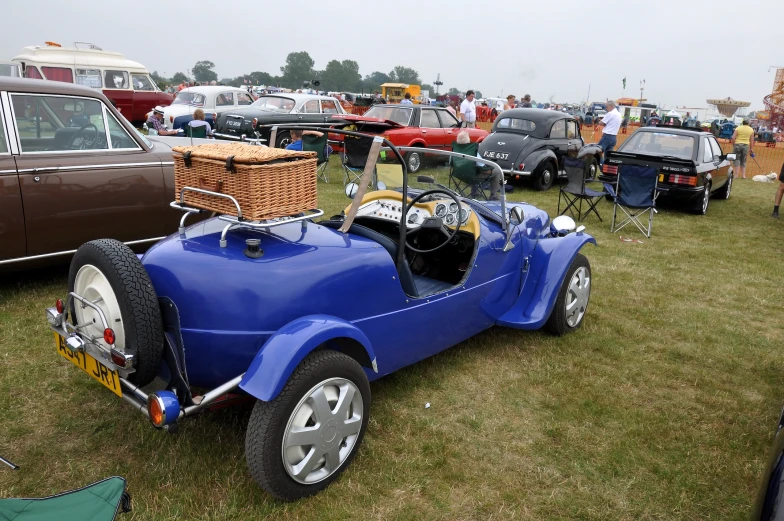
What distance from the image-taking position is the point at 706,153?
10492 millimetres

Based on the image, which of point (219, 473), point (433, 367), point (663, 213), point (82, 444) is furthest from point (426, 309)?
point (663, 213)

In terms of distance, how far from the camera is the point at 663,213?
1048 cm

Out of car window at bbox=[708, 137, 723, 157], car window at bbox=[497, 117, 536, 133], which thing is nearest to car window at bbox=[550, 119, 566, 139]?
car window at bbox=[497, 117, 536, 133]

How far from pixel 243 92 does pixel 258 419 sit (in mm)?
17744

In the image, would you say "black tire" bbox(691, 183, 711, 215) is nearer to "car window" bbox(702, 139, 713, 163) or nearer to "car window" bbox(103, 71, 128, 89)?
"car window" bbox(702, 139, 713, 163)

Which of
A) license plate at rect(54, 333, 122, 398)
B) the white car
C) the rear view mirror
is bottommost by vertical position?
license plate at rect(54, 333, 122, 398)

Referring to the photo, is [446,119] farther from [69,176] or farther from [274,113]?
[69,176]

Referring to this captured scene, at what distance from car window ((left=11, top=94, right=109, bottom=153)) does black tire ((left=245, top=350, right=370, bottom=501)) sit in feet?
12.0

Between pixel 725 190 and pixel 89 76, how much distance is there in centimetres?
1859

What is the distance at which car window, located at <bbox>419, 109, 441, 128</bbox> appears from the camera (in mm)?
13359

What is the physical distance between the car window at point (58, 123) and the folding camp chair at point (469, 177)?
10.9 ft

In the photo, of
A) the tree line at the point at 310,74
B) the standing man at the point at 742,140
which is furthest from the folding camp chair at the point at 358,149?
the tree line at the point at 310,74

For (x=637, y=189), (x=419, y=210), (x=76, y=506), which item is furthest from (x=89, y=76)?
(x=76, y=506)

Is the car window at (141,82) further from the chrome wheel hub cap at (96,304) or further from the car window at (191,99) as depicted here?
the chrome wheel hub cap at (96,304)
